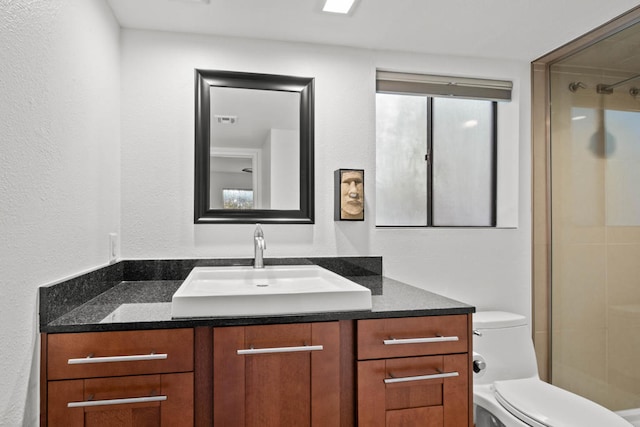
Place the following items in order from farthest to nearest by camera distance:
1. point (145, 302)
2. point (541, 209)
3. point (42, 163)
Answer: point (541, 209) < point (145, 302) < point (42, 163)

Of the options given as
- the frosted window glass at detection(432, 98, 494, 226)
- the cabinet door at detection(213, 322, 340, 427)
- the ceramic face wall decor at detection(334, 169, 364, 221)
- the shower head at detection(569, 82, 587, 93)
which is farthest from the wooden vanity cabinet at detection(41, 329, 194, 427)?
the shower head at detection(569, 82, 587, 93)

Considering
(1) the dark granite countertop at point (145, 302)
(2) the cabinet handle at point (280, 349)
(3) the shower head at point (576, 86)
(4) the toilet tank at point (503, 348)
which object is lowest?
(4) the toilet tank at point (503, 348)

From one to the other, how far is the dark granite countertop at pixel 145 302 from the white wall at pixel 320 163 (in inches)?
3.5

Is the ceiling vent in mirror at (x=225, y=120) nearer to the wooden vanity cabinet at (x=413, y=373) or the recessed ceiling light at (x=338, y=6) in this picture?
the recessed ceiling light at (x=338, y=6)

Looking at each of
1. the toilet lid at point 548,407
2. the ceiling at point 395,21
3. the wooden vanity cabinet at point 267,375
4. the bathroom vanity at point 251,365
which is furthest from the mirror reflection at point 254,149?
the toilet lid at point 548,407

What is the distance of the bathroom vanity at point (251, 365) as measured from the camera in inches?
49.4

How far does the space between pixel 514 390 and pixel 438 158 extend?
135 centimetres

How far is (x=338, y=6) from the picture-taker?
1873 mm

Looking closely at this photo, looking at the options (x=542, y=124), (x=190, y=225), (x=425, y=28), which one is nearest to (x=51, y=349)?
(x=190, y=225)

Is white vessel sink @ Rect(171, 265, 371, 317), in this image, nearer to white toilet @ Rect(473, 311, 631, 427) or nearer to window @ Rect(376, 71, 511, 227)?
white toilet @ Rect(473, 311, 631, 427)

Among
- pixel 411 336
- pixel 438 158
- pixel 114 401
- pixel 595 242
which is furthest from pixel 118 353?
pixel 595 242

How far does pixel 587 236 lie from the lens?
2.29m

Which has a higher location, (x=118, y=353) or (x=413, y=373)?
(x=118, y=353)

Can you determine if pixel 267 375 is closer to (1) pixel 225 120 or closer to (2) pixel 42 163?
(2) pixel 42 163
